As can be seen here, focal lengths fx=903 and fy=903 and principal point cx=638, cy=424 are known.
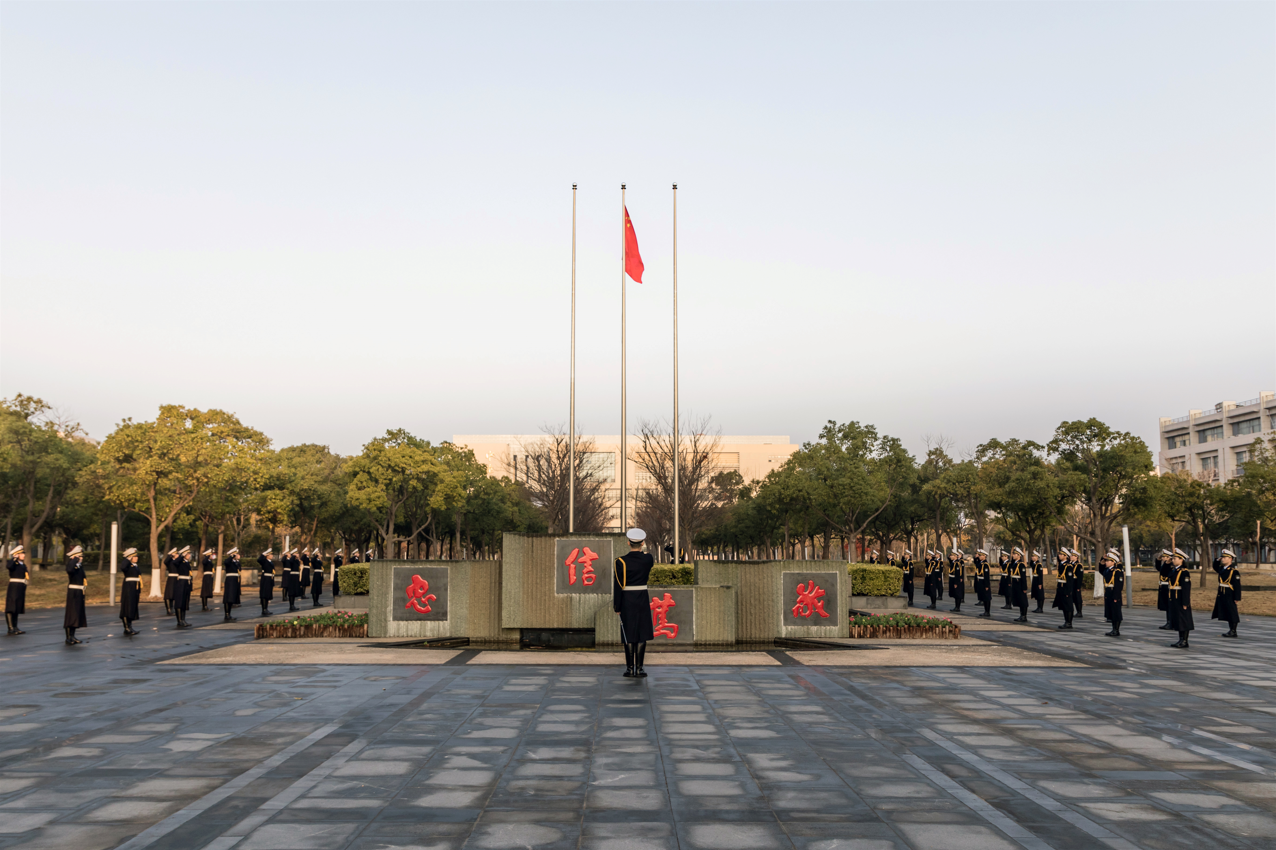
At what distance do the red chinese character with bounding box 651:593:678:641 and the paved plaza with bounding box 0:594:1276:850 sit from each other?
220 centimetres

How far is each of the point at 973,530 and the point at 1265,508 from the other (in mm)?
42310

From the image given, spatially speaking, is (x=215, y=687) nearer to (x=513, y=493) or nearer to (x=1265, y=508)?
(x=1265, y=508)

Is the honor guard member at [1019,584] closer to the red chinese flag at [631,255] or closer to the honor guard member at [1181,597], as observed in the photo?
the honor guard member at [1181,597]

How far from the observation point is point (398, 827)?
188 inches

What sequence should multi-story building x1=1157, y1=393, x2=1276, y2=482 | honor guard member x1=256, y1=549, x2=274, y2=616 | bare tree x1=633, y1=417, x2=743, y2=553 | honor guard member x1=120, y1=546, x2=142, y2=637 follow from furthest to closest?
1. multi-story building x1=1157, y1=393, x2=1276, y2=482
2. bare tree x1=633, y1=417, x2=743, y2=553
3. honor guard member x1=256, y1=549, x2=274, y2=616
4. honor guard member x1=120, y1=546, x2=142, y2=637

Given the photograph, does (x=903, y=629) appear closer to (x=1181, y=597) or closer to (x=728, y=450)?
(x=1181, y=597)

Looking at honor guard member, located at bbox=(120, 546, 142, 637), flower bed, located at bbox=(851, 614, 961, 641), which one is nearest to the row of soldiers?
flower bed, located at bbox=(851, 614, 961, 641)

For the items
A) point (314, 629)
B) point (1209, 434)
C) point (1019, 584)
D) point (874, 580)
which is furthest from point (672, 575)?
point (1209, 434)

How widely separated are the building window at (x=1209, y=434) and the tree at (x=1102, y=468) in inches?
2853

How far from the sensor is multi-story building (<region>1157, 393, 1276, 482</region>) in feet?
283

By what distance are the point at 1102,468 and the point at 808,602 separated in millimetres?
22843

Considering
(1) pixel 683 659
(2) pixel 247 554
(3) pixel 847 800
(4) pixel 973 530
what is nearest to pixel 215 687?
(1) pixel 683 659

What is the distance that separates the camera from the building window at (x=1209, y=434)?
308 ft

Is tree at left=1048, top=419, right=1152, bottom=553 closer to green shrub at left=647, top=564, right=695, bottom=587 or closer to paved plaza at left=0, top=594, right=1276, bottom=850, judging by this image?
green shrub at left=647, top=564, right=695, bottom=587
